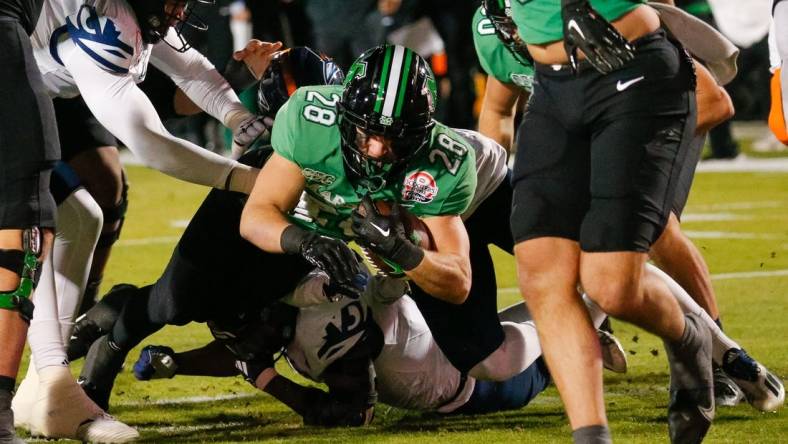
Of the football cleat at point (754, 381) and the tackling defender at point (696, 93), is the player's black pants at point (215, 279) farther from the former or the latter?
the football cleat at point (754, 381)

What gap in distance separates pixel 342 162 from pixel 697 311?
1117 millimetres

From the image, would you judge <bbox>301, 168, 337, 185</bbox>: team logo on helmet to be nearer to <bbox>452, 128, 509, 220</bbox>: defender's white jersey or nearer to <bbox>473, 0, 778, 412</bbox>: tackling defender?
<bbox>452, 128, 509, 220</bbox>: defender's white jersey

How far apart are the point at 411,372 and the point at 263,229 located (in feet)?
2.48

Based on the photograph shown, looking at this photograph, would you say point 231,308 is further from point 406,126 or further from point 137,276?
point 137,276

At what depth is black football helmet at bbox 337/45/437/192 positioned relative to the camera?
4.10 metres

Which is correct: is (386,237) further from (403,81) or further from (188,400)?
(188,400)

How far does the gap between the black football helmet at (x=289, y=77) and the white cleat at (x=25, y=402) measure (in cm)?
120

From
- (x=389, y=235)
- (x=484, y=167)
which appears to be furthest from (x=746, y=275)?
(x=389, y=235)

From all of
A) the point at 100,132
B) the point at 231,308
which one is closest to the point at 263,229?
the point at 231,308

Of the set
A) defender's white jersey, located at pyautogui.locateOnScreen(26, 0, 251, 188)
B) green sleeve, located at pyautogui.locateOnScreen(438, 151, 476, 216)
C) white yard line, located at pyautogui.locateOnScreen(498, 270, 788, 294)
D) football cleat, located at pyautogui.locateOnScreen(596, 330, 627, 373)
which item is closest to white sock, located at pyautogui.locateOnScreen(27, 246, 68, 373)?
defender's white jersey, located at pyautogui.locateOnScreen(26, 0, 251, 188)

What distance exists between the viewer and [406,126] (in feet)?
13.5

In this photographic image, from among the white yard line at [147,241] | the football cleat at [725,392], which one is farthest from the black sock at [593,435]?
the white yard line at [147,241]

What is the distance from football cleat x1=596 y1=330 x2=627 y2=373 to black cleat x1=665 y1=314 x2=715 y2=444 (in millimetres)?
1125

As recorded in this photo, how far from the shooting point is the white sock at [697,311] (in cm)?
432
